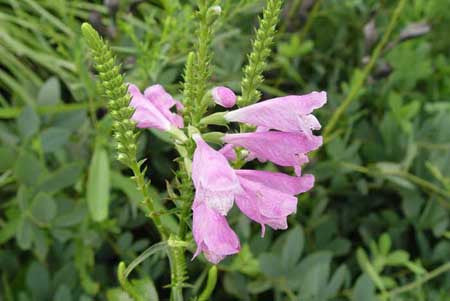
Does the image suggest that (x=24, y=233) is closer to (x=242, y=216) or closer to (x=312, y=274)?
(x=242, y=216)

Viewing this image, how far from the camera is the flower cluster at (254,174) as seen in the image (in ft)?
1.61

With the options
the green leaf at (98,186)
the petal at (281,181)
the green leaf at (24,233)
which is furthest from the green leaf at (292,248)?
the petal at (281,181)

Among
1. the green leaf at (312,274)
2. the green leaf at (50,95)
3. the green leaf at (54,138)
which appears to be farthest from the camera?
the green leaf at (50,95)

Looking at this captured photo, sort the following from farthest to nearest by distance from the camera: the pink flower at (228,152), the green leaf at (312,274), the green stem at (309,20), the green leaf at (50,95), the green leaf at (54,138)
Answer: the green stem at (309,20) → the green leaf at (50,95) → the green leaf at (54,138) → the green leaf at (312,274) → the pink flower at (228,152)

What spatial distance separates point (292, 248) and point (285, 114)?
0.59 meters

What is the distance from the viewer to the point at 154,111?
0.62 meters

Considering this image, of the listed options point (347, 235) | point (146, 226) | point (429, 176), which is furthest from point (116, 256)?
point (429, 176)

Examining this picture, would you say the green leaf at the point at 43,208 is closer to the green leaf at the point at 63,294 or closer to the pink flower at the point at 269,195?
the green leaf at the point at 63,294

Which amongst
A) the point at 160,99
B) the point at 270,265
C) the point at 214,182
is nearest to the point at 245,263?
the point at 270,265

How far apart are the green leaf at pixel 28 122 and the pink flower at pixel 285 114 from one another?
658 millimetres

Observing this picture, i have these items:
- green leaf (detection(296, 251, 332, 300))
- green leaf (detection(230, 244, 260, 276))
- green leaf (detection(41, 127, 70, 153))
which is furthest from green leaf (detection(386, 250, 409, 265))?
green leaf (detection(41, 127, 70, 153))

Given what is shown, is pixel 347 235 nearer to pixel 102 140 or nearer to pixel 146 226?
pixel 146 226

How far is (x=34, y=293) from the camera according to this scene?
1.07 metres

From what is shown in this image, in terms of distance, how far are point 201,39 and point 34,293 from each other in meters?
0.71
